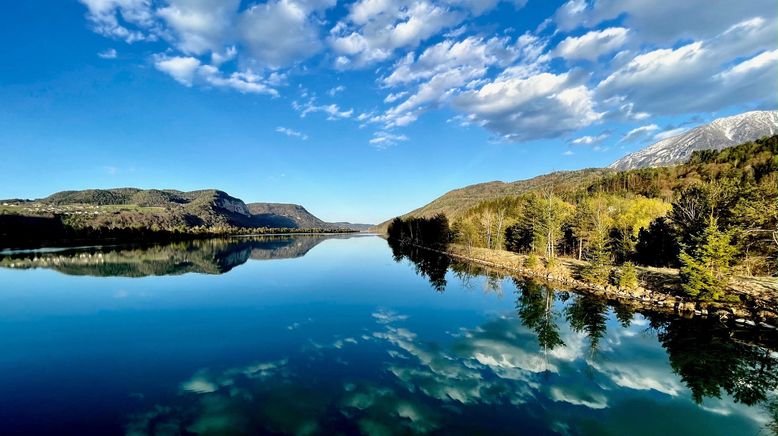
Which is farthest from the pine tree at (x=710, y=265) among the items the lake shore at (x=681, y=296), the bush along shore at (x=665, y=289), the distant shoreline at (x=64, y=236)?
the distant shoreline at (x=64, y=236)

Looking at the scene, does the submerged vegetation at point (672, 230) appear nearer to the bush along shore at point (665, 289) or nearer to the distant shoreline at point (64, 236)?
the bush along shore at point (665, 289)

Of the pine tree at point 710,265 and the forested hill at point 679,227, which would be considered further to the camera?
the forested hill at point 679,227

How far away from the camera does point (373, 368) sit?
19000 mm

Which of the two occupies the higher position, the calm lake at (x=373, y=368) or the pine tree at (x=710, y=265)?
the pine tree at (x=710, y=265)

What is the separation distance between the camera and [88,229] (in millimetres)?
143125

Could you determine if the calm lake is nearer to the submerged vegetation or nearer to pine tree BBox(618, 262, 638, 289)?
pine tree BBox(618, 262, 638, 289)

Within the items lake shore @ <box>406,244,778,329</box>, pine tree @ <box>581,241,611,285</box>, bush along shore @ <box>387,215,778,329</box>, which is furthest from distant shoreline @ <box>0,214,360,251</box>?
pine tree @ <box>581,241,611,285</box>

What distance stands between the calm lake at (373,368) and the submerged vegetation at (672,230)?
21.8ft

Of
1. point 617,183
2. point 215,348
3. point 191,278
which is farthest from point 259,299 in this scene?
point 617,183

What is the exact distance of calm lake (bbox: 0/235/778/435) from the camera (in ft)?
45.2

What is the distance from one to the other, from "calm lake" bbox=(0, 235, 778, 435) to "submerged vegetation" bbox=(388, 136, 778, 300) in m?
6.64

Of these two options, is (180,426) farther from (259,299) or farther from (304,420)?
(259,299)

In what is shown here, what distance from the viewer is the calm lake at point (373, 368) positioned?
45.2 ft

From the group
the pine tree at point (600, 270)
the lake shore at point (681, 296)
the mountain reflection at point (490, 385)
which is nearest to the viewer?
the mountain reflection at point (490, 385)
